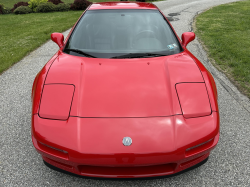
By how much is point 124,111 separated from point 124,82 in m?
0.37

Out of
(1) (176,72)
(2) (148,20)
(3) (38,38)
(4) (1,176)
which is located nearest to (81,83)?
(1) (176,72)

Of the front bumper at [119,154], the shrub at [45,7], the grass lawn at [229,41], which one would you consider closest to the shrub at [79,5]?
the shrub at [45,7]

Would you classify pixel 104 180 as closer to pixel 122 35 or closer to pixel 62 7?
pixel 122 35

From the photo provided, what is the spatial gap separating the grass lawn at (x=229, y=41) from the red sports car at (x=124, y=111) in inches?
85.9

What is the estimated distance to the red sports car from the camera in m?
1.74

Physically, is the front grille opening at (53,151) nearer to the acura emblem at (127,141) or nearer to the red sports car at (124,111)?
the red sports car at (124,111)

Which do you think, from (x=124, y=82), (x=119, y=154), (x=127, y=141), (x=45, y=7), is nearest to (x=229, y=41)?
(x=124, y=82)

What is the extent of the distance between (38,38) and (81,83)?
235 inches

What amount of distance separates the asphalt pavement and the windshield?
125cm

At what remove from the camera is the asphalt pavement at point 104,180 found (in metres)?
2.13

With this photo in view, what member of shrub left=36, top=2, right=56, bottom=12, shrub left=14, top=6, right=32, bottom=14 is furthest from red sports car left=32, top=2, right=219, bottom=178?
shrub left=14, top=6, right=32, bottom=14

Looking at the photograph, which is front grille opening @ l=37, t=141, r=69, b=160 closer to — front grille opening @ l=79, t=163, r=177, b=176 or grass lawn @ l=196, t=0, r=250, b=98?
front grille opening @ l=79, t=163, r=177, b=176

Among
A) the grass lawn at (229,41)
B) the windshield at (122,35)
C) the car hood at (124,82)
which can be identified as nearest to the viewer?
the car hood at (124,82)

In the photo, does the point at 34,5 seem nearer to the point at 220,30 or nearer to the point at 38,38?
the point at 38,38
